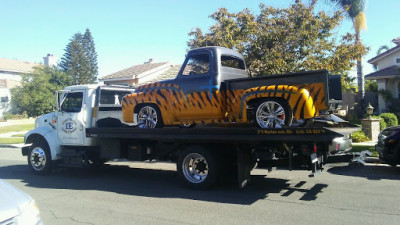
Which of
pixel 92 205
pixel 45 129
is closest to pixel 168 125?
pixel 92 205

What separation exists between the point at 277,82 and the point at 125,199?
3729 millimetres

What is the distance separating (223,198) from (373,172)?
4.59m

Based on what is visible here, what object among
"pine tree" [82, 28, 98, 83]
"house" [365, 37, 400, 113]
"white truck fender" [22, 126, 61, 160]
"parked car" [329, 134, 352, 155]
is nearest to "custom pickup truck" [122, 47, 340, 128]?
"parked car" [329, 134, 352, 155]

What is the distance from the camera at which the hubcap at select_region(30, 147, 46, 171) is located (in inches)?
368

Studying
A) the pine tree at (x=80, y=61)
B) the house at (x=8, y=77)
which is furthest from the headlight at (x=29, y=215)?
the pine tree at (x=80, y=61)

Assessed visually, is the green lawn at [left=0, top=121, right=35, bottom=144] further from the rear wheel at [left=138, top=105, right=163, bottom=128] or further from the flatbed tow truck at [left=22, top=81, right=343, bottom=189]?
the rear wheel at [left=138, top=105, right=163, bottom=128]

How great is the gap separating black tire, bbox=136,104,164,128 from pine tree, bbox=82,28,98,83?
168 ft

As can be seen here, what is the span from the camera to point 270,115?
21.5ft

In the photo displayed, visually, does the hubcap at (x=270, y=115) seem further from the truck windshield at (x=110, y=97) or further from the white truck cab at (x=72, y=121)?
the truck windshield at (x=110, y=97)

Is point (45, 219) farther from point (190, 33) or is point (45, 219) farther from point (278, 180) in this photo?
point (190, 33)

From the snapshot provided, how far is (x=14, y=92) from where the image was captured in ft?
132

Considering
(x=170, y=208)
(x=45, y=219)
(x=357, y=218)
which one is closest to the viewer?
(x=357, y=218)

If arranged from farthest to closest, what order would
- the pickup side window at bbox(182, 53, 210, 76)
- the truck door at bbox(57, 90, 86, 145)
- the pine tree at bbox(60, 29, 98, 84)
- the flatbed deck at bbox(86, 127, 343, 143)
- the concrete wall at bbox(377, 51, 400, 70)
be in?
1. the pine tree at bbox(60, 29, 98, 84)
2. the concrete wall at bbox(377, 51, 400, 70)
3. the truck door at bbox(57, 90, 86, 145)
4. the pickup side window at bbox(182, 53, 210, 76)
5. the flatbed deck at bbox(86, 127, 343, 143)

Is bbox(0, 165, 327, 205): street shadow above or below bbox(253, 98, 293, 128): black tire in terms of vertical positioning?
below
